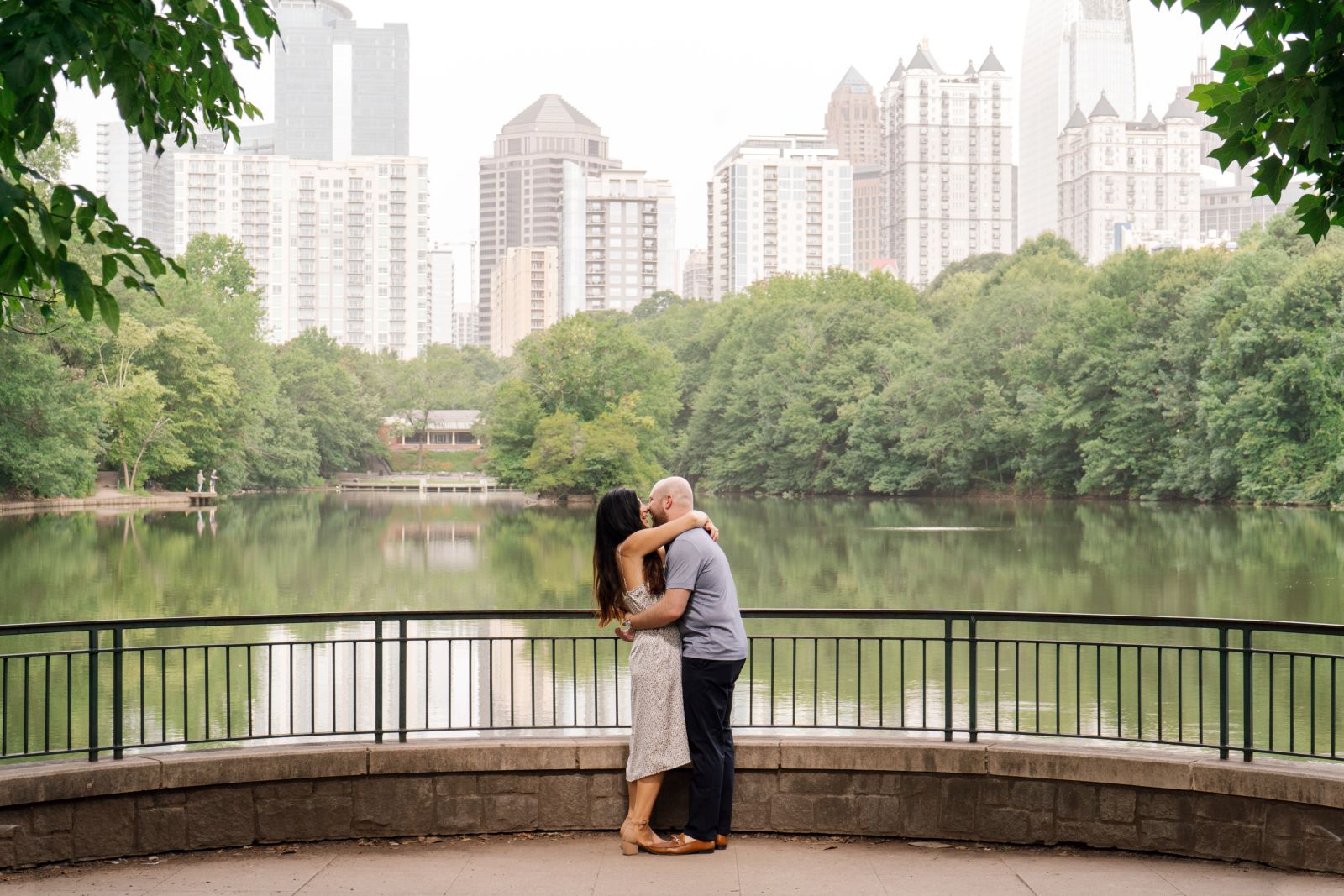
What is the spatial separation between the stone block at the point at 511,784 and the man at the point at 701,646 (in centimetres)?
78

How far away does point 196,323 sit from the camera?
79.2 metres

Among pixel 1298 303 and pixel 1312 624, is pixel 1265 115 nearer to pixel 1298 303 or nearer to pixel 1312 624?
pixel 1312 624

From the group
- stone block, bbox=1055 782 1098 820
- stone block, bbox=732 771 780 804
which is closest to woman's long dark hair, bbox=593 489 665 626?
stone block, bbox=732 771 780 804

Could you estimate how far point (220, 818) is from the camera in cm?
667

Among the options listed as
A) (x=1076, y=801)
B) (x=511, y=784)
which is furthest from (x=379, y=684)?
(x=1076, y=801)

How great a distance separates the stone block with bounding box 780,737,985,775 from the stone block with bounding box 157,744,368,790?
2.11 metres

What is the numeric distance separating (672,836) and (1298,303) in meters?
54.4

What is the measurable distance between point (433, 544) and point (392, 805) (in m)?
43.8

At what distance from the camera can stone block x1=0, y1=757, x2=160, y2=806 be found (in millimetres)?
6312

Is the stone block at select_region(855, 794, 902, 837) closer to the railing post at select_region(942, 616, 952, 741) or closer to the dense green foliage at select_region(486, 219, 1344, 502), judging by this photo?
the railing post at select_region(942, 616, 952, 741)

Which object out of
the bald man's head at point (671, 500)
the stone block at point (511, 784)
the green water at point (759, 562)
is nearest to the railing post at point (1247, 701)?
the bald man's head at point (671, 500)

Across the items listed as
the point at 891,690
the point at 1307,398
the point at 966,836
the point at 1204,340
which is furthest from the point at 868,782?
the point at 1204,340

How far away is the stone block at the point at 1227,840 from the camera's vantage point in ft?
21.1

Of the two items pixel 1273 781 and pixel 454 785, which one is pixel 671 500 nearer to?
pixel 454 785
